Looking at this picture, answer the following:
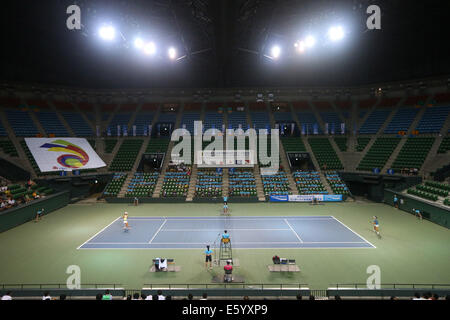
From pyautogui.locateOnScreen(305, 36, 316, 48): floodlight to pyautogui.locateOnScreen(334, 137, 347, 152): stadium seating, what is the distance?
21539 mm

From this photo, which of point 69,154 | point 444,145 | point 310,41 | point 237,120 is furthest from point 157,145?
point 444,145

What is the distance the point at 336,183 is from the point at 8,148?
4361 centimetres

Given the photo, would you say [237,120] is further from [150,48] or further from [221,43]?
[221,43]

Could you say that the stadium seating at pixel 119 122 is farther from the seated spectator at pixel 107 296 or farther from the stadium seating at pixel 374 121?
the stadium seating at pixel 374 121

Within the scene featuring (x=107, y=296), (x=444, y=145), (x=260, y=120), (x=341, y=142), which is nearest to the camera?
(x=107, y=296)

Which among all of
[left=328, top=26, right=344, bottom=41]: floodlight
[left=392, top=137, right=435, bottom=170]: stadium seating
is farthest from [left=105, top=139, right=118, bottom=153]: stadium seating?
[left=392, top=137, right=435, bottom=170]: stadium seating

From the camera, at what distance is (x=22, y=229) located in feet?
68.5

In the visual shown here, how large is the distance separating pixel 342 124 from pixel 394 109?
8.76 m

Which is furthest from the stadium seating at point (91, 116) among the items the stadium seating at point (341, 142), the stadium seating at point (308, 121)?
the stadium seating at point (341, 142)

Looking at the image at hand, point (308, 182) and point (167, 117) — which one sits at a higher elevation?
point (167, 117)

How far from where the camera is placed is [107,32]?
66.6 feet

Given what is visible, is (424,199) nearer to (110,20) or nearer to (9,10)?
(110,20)

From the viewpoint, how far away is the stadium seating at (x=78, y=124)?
41.3 meters

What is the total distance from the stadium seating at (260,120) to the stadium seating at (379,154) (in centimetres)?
1655
